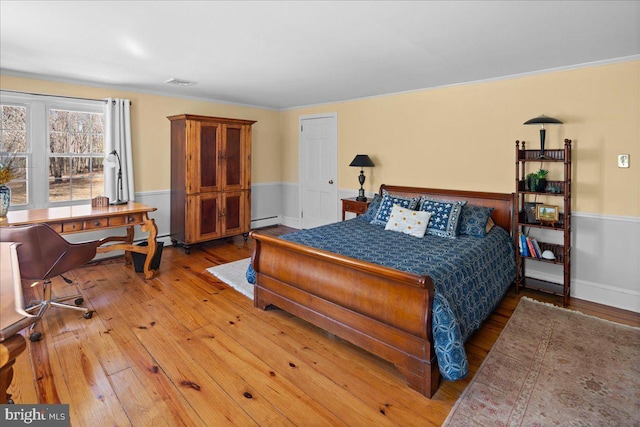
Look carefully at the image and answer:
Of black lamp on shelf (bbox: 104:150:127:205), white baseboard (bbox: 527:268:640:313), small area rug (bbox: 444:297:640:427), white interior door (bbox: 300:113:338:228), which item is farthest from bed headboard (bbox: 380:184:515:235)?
black lamp on shelf (bbox: 104:150:127:205)

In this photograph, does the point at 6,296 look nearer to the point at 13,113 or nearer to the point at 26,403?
the point at 26,403

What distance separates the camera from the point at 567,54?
3.14 meters

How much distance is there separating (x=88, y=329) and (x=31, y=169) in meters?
2.51

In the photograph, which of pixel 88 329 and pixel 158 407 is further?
pixel 88 329

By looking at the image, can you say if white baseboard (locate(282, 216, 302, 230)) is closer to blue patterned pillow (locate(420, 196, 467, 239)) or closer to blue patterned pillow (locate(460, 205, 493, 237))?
blue patterned pillow (locate(420, 196, 467, 239))

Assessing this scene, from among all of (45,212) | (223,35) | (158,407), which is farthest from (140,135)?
(158,407)

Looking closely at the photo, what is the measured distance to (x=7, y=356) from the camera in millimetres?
1005

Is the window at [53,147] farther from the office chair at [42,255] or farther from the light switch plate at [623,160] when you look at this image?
the light switch plate at [623,160]

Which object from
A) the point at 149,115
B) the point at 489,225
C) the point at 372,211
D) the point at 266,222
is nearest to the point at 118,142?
the point at 149,115

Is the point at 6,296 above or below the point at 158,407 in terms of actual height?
above

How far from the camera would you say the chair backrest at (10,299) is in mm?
1149

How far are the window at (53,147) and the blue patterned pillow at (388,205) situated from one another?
12.3 ft

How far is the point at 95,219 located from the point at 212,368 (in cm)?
221

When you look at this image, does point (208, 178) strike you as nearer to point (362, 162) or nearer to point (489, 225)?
point (362, 162)
